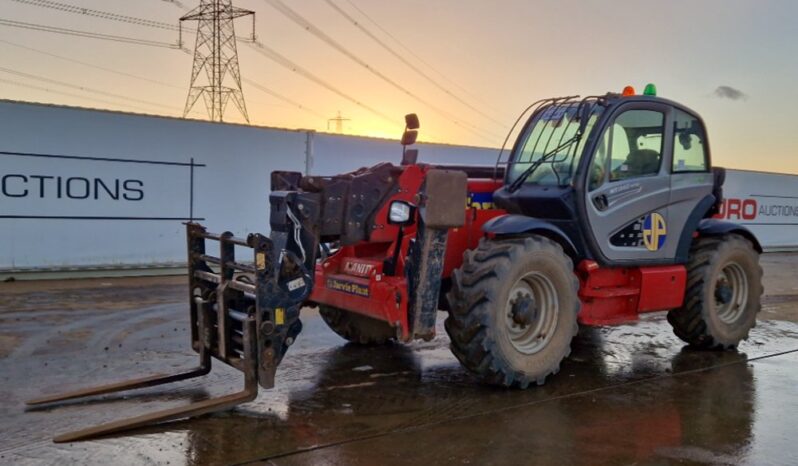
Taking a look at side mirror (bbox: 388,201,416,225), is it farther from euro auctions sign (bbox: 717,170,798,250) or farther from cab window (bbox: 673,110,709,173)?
euro auctions sign (bbox: 717,170,798,250)

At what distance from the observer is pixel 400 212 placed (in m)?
5.32

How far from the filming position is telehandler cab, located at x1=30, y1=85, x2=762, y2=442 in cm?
479

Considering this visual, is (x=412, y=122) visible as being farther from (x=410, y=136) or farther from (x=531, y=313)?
(x=531, y=313)

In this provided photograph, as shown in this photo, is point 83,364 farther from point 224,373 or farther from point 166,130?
point 166,130

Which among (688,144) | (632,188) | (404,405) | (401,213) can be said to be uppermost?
(688,144)

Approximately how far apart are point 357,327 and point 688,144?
365 cm

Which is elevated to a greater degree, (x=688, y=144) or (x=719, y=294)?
(x=688, y=144)

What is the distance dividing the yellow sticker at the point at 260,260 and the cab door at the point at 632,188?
2.76 meters

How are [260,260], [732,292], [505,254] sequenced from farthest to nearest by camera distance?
1. [732,292]
2. [505,254]
3. [260,260]

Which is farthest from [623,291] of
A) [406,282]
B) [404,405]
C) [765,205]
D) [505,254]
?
[765,205]

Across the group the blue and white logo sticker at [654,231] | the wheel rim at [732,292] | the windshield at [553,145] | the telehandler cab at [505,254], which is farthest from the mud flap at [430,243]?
the wheel rim at [732,292]

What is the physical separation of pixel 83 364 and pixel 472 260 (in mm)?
3497

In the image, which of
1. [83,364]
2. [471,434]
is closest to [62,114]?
[83,364]

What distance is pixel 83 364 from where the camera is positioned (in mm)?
5863
